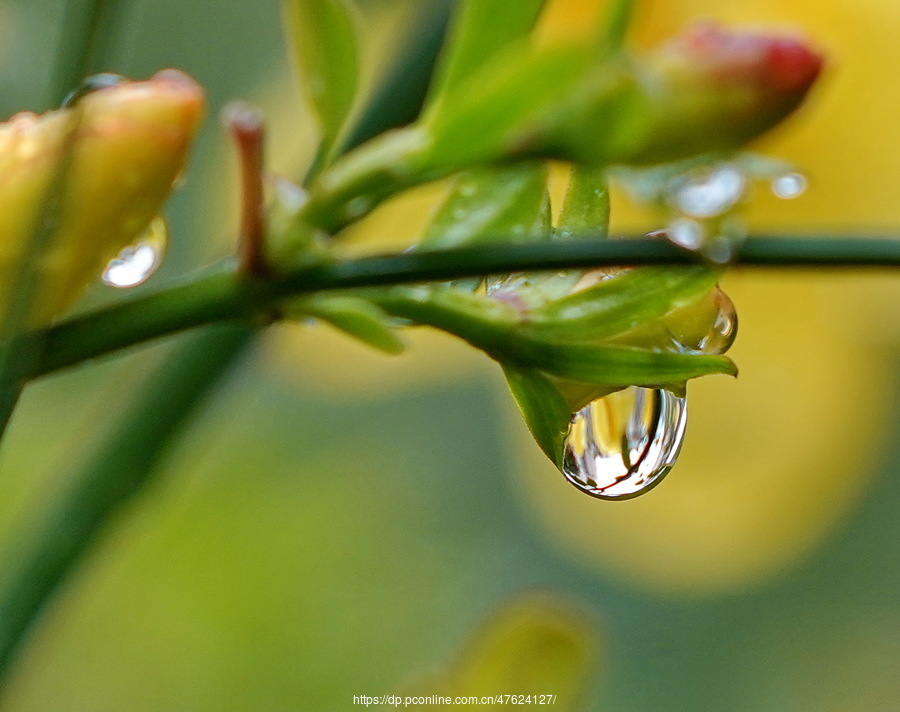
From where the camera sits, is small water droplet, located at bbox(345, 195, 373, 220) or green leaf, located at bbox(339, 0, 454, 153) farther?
green leaf, located at bbox(339, 0, 454, 153)

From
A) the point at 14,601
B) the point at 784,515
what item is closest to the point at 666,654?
the point at 784,515

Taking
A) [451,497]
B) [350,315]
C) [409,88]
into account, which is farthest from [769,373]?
[350,315]

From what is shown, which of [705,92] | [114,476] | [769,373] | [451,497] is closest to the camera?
[705,92]

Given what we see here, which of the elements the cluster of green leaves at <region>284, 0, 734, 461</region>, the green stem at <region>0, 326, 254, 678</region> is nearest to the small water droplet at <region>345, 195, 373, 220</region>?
the cluster of green leaves at <region>284, 0, 734, 461</region>

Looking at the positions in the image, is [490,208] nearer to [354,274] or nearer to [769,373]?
[354,274]

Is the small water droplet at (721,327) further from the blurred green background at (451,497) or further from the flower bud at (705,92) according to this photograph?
the blurred green background at (451,497)

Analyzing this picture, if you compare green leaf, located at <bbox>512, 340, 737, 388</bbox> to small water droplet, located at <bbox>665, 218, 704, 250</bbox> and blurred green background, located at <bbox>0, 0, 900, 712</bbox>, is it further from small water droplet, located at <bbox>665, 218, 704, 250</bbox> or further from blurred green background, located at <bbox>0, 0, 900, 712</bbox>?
blurred green background, located at <bbox>0, 0, 900, 712</bbox>
